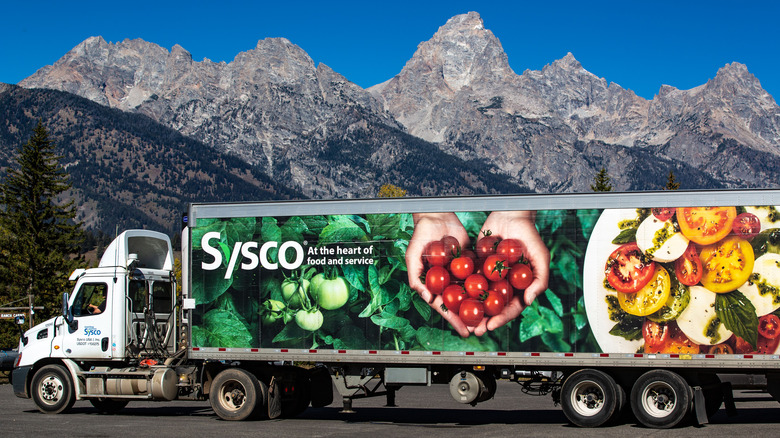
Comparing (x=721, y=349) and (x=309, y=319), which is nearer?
(x=721, y=349)

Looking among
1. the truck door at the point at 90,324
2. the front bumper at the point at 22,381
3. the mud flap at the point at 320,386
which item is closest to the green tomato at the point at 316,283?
the mud flap at the point at 320,386

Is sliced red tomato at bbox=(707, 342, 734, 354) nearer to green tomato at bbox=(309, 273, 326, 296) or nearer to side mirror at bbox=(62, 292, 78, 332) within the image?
green tomato at bbox=(309, 273, 326, 296)

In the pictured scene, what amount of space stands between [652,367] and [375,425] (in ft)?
18.3

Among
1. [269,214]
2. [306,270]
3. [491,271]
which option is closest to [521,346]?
[491,271]

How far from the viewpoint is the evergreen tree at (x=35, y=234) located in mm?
51875

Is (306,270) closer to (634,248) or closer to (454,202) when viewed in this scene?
(454,202)

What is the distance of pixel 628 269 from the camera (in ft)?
51.9

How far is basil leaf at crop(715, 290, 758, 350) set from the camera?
1514cm

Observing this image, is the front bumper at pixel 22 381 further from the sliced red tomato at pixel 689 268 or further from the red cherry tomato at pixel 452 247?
the sliced red tomato at pixel 689 268

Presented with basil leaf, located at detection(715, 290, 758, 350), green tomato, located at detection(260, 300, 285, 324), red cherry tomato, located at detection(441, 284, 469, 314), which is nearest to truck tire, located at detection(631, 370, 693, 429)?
basil leaf, located at detection(715, 290, 758, 350)

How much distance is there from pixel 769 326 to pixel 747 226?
186cm

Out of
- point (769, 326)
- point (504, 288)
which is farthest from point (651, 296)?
point (504, 288)

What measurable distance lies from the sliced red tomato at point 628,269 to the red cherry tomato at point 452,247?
2.91 meters

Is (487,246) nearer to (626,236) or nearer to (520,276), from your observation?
(520,276)
